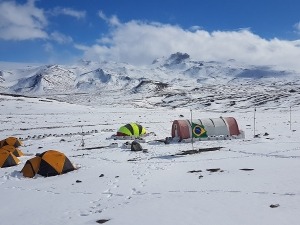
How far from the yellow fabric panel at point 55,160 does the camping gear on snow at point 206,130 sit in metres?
15.6

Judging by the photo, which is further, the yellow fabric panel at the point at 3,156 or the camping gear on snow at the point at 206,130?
the camping gear on snow at the point at 206,130

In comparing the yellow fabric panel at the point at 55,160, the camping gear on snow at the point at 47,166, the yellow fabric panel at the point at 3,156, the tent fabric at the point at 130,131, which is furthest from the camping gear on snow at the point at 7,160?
the tent fabric at the point at 130,131

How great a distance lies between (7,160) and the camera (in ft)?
92.0

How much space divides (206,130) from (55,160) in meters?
18.1

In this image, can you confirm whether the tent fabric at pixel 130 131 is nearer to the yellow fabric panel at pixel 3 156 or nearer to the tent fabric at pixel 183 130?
the tent fabric at pixel 183 130

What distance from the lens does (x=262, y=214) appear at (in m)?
13.6

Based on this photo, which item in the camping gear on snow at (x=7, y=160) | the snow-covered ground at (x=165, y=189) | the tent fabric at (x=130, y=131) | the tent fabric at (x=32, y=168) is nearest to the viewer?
the snow-covered ground at (x=165, y=189)

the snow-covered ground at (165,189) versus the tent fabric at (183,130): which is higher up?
the tent fabric at (183,130)

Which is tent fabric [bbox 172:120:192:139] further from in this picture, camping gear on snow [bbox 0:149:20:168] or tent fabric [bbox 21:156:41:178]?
tent fabric [bbox 21:156:41:178]

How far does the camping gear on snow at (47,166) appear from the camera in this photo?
78.4 feet

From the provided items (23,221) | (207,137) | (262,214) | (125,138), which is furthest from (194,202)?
(125,138)

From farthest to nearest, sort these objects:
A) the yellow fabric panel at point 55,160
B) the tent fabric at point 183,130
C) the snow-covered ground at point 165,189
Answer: the tent fabric at point 183,130
the yellow fabric panel at point 55,160
the snow-covered ground at point 165,189

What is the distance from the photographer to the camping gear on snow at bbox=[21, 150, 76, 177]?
23906 mm

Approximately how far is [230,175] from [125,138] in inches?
904
